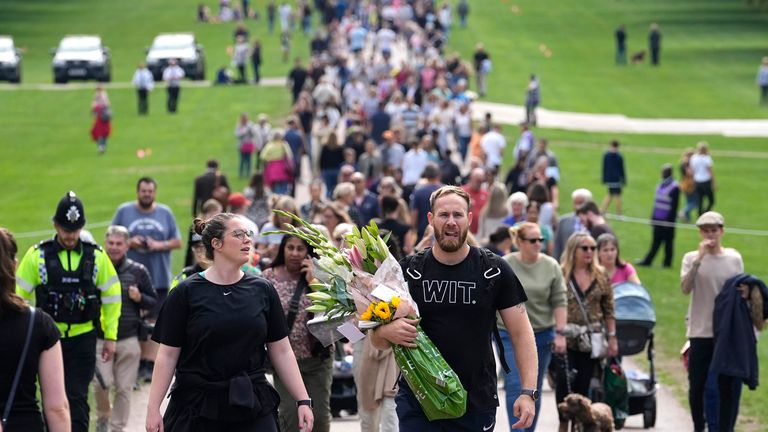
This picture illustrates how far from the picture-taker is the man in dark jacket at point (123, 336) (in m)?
11.6

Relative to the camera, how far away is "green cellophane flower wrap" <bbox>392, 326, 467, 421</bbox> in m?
7.31

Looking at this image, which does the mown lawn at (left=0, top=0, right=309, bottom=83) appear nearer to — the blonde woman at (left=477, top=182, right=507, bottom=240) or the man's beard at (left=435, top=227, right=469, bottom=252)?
the blonde woman at (left=477, top=182, right=507, bottom=240)

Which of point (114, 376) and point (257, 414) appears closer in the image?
point (257, 414)

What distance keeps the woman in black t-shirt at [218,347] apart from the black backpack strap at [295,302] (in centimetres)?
239

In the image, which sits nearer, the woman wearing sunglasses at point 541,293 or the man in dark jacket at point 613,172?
the woman wearing sunglasses at point 541,293

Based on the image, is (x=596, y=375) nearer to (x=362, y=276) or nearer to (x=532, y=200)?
(x=362, y=276)

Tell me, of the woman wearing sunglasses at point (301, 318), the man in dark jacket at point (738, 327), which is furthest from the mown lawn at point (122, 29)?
the woman wearing sunglasses at point (301, 318)

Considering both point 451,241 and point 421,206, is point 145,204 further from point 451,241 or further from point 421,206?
point 451,241

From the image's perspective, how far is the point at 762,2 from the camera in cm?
7000

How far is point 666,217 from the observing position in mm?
24172

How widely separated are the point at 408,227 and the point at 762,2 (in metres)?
57.9

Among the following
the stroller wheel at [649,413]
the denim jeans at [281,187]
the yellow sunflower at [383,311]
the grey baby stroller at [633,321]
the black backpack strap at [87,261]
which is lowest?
the stroller wheel at [649,413]

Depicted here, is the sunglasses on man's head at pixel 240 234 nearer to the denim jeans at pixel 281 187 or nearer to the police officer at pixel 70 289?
the police officer at pixel 70 289

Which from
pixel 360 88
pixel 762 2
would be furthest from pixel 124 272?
pixel 762 2
